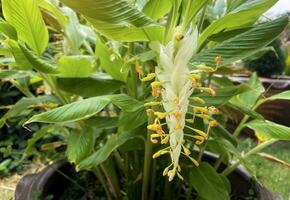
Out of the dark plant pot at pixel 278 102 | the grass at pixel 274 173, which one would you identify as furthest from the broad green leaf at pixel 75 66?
the dark plant pot at pixel 278 102

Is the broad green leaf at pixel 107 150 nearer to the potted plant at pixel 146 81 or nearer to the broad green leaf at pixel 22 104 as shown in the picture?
the potted plant at pixel 146 81

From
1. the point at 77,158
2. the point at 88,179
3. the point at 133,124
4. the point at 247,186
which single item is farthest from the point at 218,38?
the point at 88,179

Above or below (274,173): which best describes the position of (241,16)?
above

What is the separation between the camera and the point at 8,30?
0.54 meters

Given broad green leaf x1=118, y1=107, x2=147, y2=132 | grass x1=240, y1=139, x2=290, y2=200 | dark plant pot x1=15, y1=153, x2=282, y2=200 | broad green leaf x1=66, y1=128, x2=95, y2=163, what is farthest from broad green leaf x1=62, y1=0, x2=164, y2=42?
grass x1=240, y1=139, x2=290, y2=200

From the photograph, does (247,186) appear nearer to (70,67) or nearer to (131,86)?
(131,86)

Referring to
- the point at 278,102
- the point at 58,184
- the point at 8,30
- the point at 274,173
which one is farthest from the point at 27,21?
the point at 278,102

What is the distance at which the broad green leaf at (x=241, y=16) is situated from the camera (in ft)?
1.62

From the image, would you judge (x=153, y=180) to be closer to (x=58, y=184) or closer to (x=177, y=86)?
(x=58, y=184)

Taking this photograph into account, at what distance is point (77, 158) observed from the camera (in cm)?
60

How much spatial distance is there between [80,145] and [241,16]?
33 centimetres

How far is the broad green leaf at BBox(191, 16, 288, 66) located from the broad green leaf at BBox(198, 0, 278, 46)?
31 millimetres

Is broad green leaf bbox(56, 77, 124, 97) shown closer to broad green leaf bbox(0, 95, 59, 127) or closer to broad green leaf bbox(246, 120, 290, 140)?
broad green leaf bbox(0, 95, 59, 127)

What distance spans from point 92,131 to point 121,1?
0.30 m
